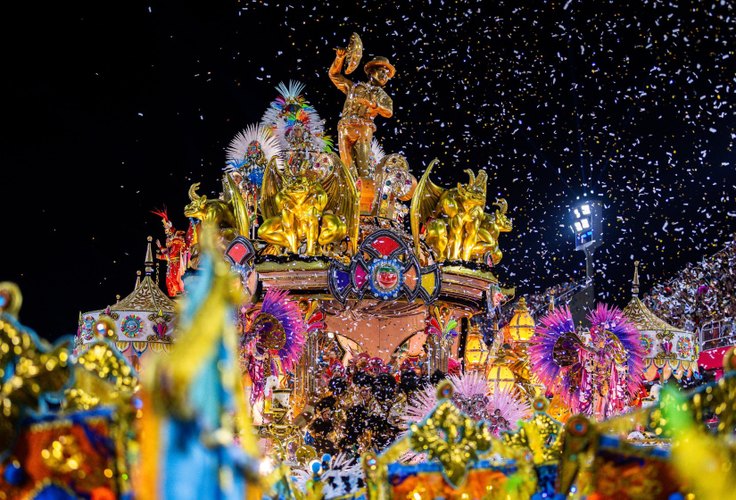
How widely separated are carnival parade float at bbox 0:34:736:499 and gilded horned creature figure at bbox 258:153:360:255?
0.01 metres

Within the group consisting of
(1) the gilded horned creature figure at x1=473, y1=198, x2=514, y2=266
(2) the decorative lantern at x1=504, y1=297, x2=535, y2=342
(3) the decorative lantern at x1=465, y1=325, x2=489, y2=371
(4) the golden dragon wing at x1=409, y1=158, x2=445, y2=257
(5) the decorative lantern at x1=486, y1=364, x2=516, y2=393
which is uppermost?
(4) the golden dragon wing at x1=409, y1=158, x2=445, y2=257

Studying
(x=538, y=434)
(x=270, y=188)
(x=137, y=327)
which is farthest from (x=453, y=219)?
(x=538, y=434)

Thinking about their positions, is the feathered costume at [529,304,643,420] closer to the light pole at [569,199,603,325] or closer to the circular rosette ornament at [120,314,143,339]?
the circular rosette ornament at [120,314,143,339]

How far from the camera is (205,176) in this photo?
10.9 metres

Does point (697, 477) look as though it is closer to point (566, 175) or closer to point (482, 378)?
point (482, 378)

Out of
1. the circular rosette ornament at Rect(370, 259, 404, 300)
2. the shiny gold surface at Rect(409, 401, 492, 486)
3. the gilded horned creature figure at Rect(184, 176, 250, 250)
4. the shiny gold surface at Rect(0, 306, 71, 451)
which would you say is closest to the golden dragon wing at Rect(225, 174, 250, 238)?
the gilded horned creature figure at Rect(184, 176, 250, 250)

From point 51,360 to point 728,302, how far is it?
1128 centimetres

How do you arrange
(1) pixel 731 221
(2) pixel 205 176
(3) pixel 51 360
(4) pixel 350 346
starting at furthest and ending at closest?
(1) pixel 731 221, (2) pixel 205 176, (4) pixel 350 346, (3) pixel 51 360

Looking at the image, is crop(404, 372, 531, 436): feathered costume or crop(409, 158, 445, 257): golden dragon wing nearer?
crop(404, 372, 531, 436): feathered costume

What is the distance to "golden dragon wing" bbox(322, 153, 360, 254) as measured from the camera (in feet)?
25.0

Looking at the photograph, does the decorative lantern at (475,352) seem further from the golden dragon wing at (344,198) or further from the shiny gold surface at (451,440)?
the shiny gold surface at (451,440)

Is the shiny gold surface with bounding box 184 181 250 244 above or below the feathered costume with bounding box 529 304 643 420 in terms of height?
above

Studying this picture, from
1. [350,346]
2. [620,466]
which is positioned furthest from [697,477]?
[350,346]

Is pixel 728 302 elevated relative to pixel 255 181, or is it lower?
lower
